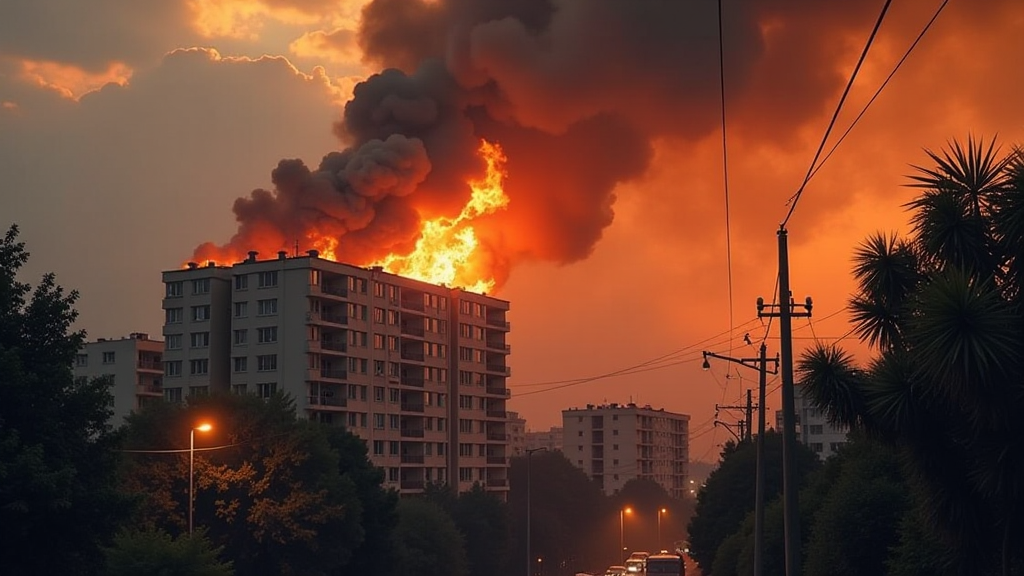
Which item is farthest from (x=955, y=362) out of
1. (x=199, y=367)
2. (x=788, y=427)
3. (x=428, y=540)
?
(x=199, y=367)

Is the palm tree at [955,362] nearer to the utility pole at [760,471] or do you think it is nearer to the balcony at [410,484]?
the utility pole at [760,471]

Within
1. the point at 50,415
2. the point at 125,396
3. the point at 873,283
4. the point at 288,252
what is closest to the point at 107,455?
the point at 50,415

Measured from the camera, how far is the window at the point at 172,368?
12938 centimetres

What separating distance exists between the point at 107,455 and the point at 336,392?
88986 millimetres

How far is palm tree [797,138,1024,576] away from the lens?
26.6 metres

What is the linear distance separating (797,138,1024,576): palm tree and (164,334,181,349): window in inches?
4149

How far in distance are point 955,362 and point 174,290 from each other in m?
114

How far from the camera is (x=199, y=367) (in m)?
129

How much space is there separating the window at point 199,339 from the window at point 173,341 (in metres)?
1.36

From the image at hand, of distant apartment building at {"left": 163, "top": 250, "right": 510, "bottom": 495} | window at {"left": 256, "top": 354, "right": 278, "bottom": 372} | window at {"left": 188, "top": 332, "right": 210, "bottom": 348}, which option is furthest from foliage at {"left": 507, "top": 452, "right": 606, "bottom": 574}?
window at {"left": 188, "top": 332, "right": 210, "bottom": 348}

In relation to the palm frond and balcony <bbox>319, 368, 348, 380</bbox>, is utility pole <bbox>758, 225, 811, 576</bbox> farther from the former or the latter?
balcony <bbox>319, 368, 348, 380</bbox>

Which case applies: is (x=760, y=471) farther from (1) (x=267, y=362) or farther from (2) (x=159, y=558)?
(1) (x=267, y=362)

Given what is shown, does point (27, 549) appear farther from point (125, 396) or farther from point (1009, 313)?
point (125, 396)

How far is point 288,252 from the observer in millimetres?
126062
